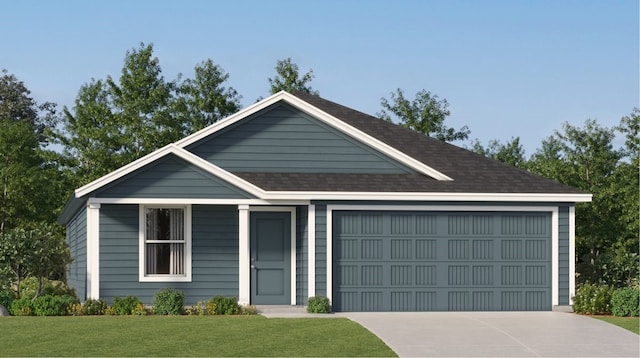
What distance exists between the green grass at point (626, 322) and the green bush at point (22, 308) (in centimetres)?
1205

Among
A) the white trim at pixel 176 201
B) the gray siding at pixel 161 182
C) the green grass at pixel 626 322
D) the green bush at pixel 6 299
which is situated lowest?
the green grass at pixel 626 322

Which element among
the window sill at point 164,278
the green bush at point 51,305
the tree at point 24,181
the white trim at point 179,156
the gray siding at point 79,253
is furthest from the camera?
the tree at point 24,181

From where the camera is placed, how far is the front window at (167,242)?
25469 millimetres

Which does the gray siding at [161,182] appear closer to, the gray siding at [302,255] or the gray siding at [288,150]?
the gray siding at [288,150]

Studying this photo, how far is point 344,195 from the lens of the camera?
972 inches

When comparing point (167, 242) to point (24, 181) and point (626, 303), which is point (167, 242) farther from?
point (24, 181)

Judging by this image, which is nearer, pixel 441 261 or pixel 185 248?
pixel 441 261

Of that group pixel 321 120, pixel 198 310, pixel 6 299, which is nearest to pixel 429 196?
pixel 321 120

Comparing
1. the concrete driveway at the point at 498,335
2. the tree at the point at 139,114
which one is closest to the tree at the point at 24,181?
the tree at the point at 139,114

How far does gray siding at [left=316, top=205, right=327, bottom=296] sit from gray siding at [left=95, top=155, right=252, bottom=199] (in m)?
2.80

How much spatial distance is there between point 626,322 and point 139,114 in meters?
26.6

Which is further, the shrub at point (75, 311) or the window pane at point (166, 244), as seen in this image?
the window pane at point (166, 244)

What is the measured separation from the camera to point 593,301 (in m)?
24.2

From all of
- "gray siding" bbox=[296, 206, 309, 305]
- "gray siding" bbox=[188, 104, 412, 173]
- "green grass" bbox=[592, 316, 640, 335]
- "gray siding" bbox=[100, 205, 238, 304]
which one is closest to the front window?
"gray siding" bbox=[100, 205, 238, 304]
